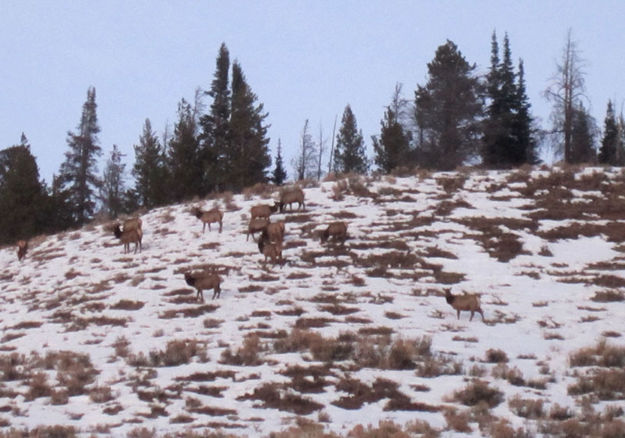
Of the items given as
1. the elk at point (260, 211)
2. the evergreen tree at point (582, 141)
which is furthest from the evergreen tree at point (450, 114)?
the elk at point (260, 211)

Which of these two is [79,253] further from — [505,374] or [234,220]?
[505,374]

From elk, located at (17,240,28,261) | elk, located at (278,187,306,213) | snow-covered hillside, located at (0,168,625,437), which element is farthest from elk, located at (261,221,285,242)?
elk, located at (17,240,28,261)

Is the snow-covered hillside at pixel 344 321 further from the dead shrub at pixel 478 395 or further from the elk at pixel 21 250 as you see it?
the elk at pixel 21 250

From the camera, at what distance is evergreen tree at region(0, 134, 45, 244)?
4109cm

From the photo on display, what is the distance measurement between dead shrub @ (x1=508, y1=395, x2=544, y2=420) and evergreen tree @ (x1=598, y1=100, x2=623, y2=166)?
1625 inches

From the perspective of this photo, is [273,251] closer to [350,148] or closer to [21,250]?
[21,250]

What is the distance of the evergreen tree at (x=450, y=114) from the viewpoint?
47.3 meters

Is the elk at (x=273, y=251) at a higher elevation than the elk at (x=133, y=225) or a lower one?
lower

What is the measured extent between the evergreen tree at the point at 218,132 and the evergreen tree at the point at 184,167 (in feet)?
1.87

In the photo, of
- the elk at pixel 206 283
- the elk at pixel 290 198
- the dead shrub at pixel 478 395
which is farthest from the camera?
the elk at pixel 290 198

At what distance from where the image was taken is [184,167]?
46.0 metres

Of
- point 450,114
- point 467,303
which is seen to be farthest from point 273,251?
point 450,114

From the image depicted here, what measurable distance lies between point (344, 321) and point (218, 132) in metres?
34.4

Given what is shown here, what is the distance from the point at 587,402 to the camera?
39.0 feet
